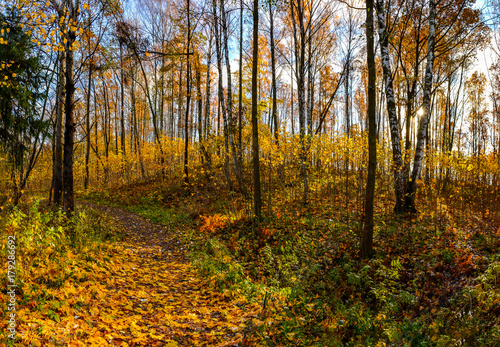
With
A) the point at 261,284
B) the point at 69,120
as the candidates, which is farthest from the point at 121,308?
the point at 69,120

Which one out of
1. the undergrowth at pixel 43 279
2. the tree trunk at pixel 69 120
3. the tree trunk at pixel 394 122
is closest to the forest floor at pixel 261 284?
the undergrowth at pixel 43 279

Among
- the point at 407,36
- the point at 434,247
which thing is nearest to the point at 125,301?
the point at 434,247

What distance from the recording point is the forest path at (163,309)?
10.5 ft

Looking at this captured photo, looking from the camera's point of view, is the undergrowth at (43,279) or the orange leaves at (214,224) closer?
the undergrowth at (43,279)

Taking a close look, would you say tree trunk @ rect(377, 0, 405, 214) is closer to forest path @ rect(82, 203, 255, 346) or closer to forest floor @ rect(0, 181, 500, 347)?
forest floor @ rect(0, 181, 500, 347)

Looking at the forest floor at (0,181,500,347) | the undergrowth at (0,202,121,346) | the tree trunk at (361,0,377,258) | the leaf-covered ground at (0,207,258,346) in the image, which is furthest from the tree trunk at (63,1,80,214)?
the tree trunk at (361,0,377,258)

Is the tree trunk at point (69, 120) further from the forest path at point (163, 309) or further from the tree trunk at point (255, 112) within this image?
the tree trunk at point (255, 112)

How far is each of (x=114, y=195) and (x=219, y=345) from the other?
52.4 ft

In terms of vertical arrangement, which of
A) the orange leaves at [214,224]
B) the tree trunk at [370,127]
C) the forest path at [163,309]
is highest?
the tree trunk at [370,127]

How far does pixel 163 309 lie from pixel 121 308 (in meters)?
0.60

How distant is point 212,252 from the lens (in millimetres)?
6898

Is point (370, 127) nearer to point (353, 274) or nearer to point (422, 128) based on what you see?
point (353, 274)

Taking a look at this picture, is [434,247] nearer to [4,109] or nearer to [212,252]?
[212,252]

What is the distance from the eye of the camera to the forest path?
319cm
